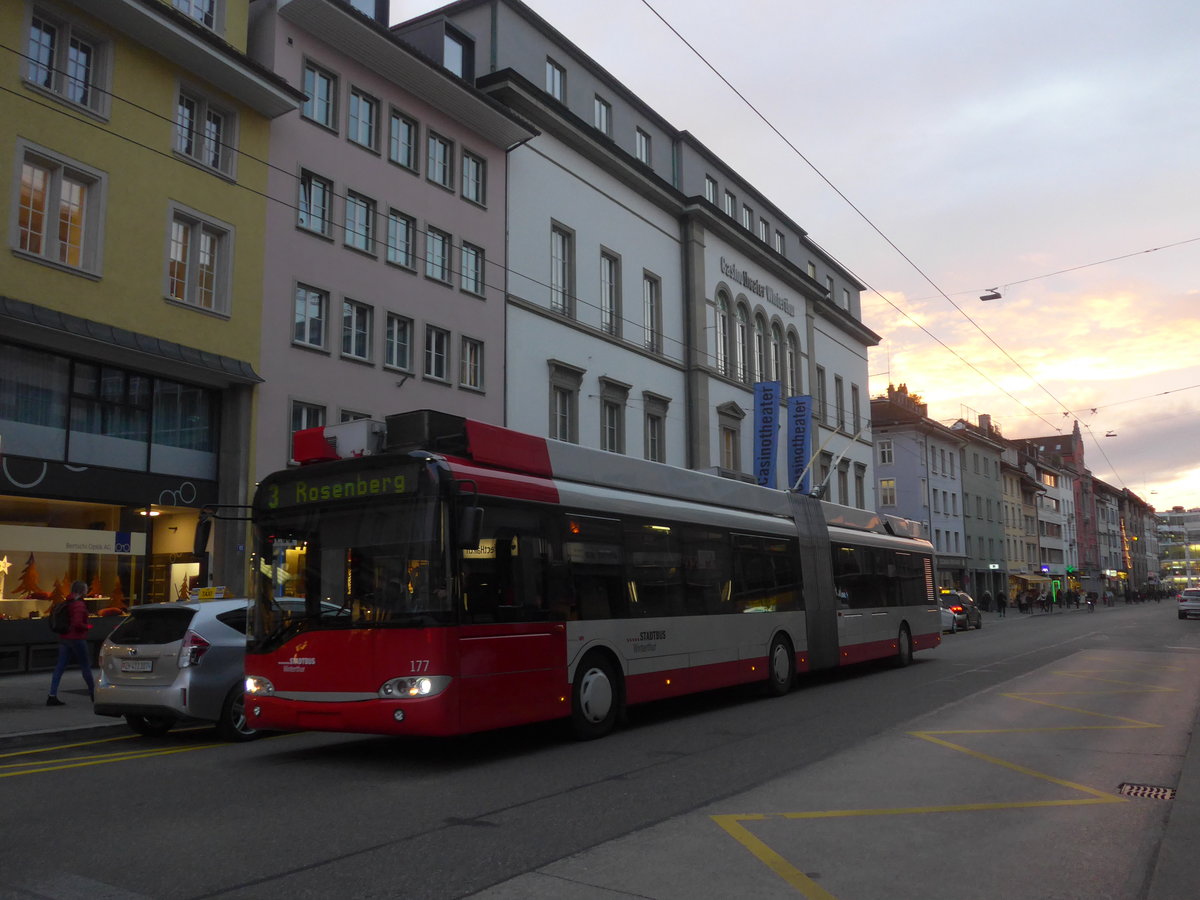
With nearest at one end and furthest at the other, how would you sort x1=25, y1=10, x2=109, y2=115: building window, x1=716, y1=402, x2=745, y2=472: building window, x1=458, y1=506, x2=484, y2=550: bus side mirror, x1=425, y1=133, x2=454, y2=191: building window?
x1=458, y1=506, x2=484, y2=550: bus side mirror
x1=25, y1=10, x2=109, y2=115: building window
x1=425, y1=133, x2=454, y2=191: building window
x1=716, y1=402, x2=745, y2=472: building window

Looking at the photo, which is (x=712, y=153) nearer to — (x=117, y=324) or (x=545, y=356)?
(x=545, y=356)

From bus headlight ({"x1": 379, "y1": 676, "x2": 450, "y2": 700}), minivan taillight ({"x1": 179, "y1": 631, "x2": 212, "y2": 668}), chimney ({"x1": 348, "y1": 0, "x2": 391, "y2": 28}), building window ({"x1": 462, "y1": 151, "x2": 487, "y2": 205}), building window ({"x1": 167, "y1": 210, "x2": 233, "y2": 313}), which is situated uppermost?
chimney ({"x1": 348, "y1": 0, "x2": 391, "y2": 28})

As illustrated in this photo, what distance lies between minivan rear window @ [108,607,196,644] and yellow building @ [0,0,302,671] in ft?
21.8

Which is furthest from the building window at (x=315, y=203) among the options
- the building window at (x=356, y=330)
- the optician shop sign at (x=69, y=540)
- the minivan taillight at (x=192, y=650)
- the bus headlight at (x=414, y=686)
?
the bus headlight at (x=414, y=686)

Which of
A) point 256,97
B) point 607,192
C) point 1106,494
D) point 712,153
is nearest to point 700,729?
point 256,97

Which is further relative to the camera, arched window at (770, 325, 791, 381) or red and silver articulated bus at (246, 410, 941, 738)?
arched window at (770, 325, 791, 381)

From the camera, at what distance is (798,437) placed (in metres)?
43.9

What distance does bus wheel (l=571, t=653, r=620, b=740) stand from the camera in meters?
10.9

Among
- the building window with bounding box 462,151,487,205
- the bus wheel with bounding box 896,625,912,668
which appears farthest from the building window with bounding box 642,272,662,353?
the bus wheel with bounding box 896,625,912,668

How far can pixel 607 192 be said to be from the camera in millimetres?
34625

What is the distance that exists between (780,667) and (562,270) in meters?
19.4

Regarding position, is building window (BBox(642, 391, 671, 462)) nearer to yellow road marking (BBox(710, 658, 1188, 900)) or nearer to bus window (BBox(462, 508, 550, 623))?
yellow road marking (BBox(710, 658, 1188, 900))

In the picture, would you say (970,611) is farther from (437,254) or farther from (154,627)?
(154,627)

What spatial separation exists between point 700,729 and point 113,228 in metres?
14.5
